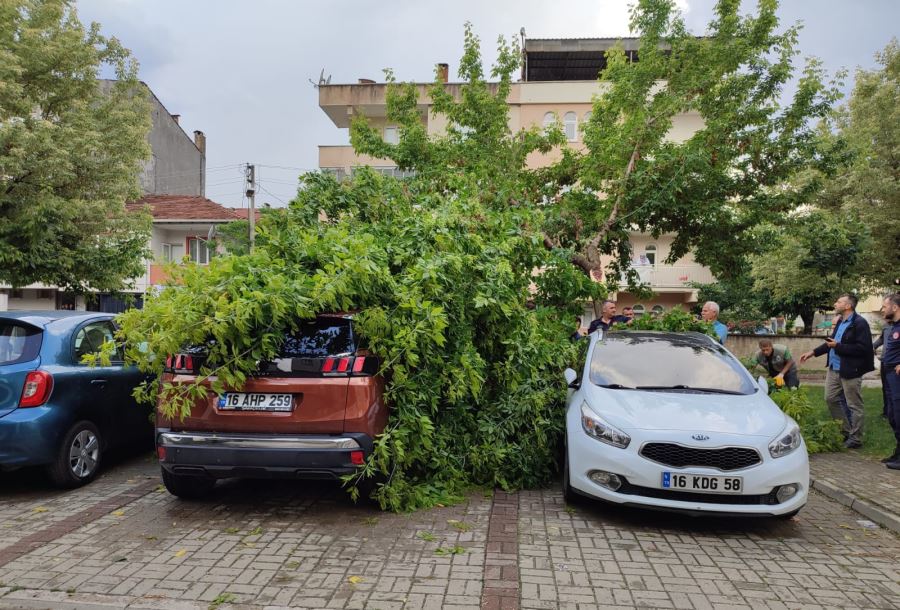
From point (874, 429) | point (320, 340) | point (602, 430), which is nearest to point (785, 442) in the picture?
point (602, 430)

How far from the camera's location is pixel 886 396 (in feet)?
26.8

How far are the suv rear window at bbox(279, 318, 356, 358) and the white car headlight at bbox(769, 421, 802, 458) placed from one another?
3.22m

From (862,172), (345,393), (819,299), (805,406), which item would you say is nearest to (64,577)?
(345,393)

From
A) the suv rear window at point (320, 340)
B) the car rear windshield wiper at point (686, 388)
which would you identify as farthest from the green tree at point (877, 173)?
the suv rear window at point (320, 340)

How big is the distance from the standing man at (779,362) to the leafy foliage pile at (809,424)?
0.95m

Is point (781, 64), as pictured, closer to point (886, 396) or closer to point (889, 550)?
point (886, 396)

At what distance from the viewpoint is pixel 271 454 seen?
4586 millimetres

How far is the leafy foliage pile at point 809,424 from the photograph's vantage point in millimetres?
7723

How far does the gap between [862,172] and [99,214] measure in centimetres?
1940

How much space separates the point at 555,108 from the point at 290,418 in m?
31.6

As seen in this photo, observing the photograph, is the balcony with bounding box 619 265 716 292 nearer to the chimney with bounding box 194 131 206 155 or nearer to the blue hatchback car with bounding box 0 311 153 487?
the chimney with bounding box 194 131 206 155

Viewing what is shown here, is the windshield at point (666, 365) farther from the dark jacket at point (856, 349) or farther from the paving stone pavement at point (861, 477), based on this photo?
the dark jacket at point (856, 349)

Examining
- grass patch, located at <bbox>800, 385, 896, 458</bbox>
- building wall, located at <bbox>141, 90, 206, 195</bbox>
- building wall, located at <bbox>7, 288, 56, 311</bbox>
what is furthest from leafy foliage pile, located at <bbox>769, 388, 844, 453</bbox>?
building wall, located at <bbox>7, 288, 56, 311</bbox>

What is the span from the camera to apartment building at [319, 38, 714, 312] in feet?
105
